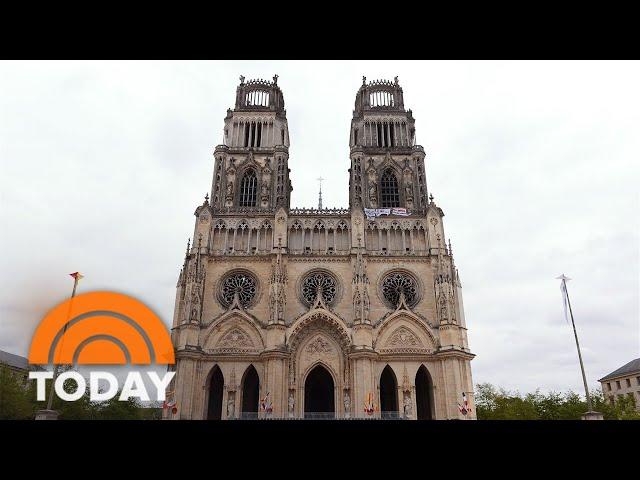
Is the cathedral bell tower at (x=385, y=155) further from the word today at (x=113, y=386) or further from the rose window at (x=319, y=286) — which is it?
the word today at (x=113, y=386)

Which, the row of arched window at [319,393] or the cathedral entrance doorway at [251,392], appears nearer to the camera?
the row of arched window at [319,393]

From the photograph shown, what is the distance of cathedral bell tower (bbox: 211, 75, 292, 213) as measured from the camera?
44.8m

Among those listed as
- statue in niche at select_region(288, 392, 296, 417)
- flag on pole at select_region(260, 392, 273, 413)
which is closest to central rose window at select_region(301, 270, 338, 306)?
statue in niche at select_region(288, 392, 296, 417)

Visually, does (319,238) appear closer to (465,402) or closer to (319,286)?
(319,286)

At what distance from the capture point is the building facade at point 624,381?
53050 mm

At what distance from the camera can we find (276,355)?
119ft

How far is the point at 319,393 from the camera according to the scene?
135 ft

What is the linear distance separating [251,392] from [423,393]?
15.2 m

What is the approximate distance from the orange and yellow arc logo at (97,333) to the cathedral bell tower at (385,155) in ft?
83.5

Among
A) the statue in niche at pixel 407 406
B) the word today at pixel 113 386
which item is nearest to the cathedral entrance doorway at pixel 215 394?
the statue in niche at pixel 407 406
